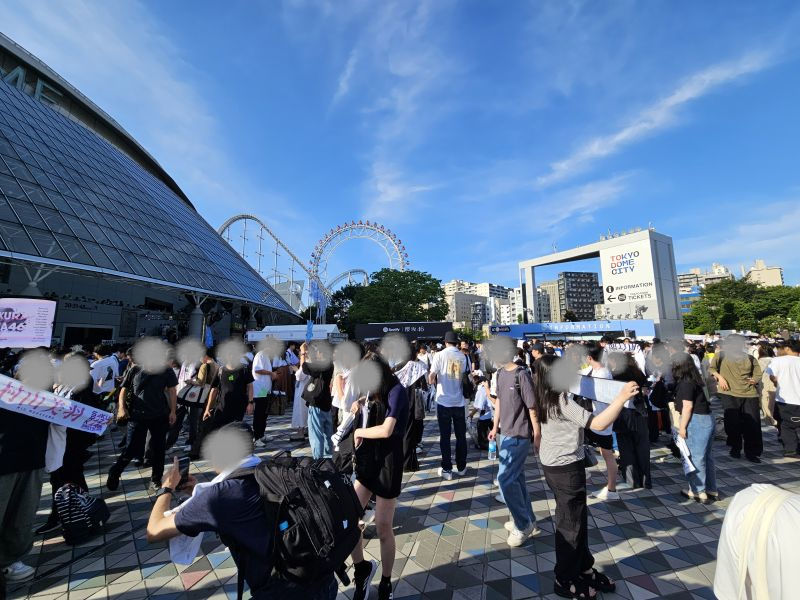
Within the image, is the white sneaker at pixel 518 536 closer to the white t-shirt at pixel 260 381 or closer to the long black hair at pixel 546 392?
the long black hair at pixel 546 392

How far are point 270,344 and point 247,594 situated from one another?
467 centimetres

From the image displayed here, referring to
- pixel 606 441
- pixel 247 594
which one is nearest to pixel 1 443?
pixel 247 594

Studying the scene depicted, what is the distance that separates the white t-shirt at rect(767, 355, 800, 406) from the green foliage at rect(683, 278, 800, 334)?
40.1 m

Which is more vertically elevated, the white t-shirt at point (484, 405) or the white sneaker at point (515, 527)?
the white t-shirt at point (484, 405)

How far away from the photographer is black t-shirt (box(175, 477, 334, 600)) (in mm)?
1508

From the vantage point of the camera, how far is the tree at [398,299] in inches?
1602

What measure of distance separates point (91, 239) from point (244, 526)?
56.1 ft

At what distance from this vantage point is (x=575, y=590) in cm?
259

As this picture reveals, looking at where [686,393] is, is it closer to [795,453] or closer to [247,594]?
[795,453]

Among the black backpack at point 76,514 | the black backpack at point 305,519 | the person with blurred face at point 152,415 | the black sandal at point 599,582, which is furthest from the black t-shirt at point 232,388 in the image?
the black sandal at point 599,582

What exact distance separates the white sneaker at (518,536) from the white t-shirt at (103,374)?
7.51 metres

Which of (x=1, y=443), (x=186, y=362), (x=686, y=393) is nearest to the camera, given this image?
(x=1, y=443)

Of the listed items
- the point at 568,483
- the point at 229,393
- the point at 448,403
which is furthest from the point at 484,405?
the point at 229,393

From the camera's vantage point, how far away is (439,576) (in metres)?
2.88
